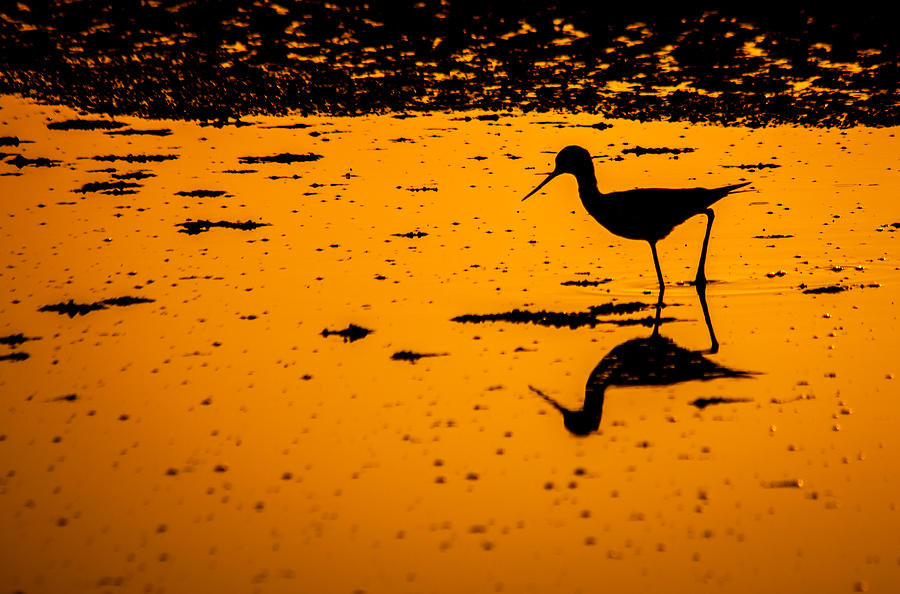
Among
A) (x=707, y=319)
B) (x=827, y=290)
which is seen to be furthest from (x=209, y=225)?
(x=827, y=290)

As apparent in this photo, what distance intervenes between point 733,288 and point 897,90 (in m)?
11.5

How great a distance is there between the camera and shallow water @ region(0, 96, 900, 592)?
15.7 feet

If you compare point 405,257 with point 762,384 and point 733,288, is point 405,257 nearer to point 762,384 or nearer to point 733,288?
point 733,288

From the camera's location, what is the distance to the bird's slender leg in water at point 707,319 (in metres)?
7.59

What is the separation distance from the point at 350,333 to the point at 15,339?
2.61 metres

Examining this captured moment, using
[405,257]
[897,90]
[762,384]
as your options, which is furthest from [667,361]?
[897,90]

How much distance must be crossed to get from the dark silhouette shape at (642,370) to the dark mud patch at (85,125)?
12207 millimetres

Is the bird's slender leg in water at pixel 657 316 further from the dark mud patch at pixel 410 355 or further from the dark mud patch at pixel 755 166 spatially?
the dark mud patch at pixel 755 166

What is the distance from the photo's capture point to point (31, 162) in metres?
14.5

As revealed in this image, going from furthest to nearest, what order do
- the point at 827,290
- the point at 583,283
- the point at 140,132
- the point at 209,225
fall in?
the point at 140,132 → the point at 209,225 → the point at 583,283 → the point at 827,290

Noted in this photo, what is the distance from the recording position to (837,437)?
603 cm

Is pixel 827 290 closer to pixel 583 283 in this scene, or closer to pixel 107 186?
pixel 583 283

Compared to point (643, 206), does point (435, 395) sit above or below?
below

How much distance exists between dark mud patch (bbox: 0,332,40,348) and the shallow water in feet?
0.28
